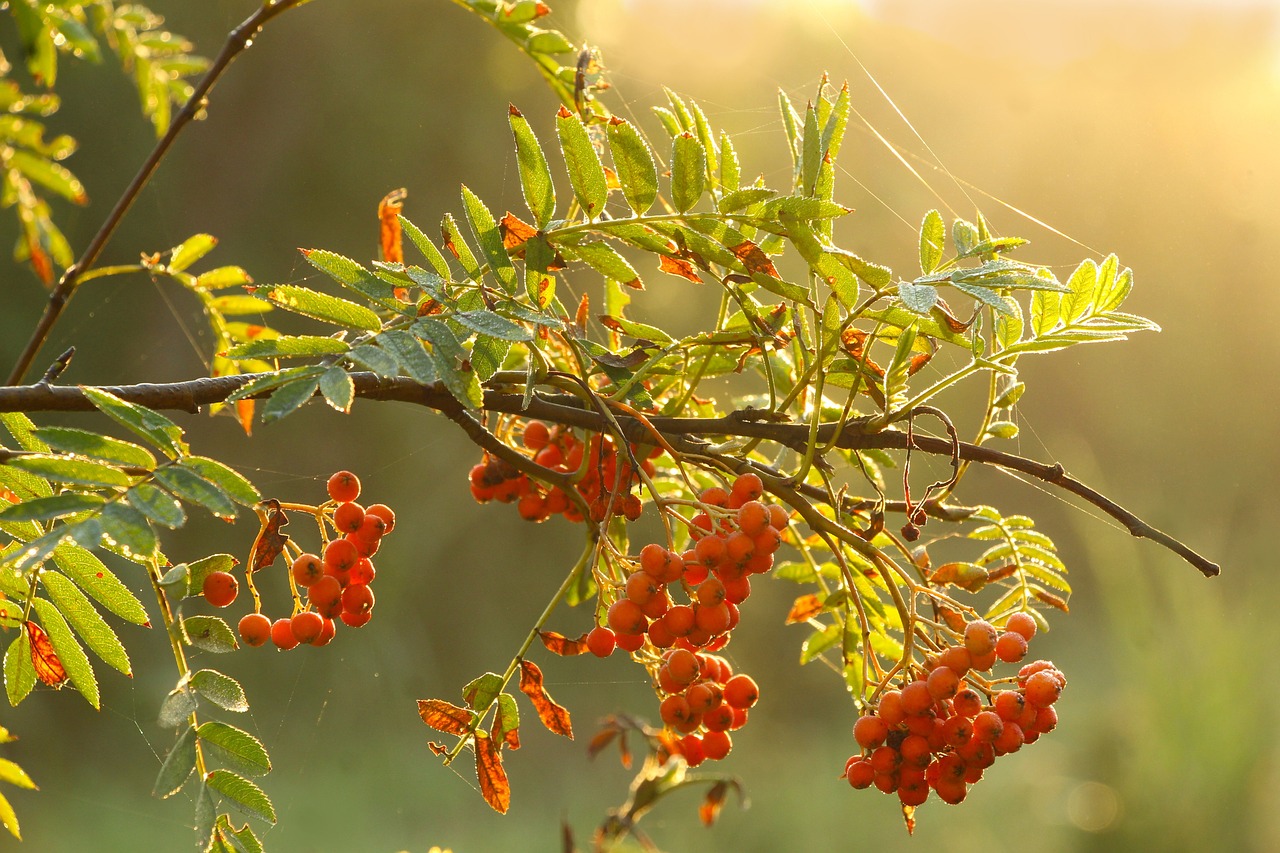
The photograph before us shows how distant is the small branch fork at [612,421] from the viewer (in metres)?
0.38

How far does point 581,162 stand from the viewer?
432 millimetres

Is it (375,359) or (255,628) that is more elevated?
(375,359)

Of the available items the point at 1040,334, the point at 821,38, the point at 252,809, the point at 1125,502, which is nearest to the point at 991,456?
the point at 1040,334

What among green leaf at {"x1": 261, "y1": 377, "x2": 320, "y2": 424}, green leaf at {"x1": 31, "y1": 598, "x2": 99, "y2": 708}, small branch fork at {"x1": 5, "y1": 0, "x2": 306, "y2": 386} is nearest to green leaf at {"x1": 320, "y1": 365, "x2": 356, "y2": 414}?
green leaf at {"x1": 261, "y1": 377, "x2": 320, "y2": 424}

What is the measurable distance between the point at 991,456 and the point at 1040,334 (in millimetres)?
88

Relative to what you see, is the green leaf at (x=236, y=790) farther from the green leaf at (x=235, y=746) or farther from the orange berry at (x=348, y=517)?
the orange berry at (x=348, y=517)

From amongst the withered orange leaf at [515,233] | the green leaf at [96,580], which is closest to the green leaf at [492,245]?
the withered orange leaf at [515,233]

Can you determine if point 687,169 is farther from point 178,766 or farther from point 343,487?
point 178,766

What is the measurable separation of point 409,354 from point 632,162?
150 mm

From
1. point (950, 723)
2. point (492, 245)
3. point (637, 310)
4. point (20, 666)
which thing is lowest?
point (637, 310)

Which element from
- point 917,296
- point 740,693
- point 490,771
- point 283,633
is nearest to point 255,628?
point 283,633

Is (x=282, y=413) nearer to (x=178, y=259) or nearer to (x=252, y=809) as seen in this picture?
(x=252, y=809)

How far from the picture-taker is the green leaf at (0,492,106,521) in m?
0.31

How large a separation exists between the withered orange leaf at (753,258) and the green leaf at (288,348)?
167 millimetres
